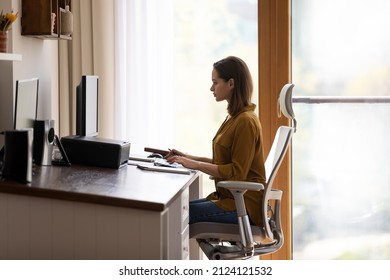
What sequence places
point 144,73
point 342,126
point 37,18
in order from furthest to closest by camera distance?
point 144,73 → point 342,126 → point 37,18

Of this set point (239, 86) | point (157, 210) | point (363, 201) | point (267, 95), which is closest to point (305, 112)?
point (267, 95)

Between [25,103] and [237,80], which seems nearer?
[25,103]

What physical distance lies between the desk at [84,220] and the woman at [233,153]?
0.49 m

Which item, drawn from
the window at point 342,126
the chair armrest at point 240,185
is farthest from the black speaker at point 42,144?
the window at point 342,126

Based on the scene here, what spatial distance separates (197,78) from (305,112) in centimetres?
72

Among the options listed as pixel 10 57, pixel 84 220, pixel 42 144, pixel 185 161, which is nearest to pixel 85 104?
pixel 42 144

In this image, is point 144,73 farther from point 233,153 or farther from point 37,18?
point 233,153

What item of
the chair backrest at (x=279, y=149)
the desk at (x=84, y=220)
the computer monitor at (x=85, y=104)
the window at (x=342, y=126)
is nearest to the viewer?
the desk at (x=84, y=220)

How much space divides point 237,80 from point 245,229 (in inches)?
29.0

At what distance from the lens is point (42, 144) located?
307 cm

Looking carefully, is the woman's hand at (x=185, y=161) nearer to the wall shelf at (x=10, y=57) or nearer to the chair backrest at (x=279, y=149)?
the chair backrest at (x=279, y=149)

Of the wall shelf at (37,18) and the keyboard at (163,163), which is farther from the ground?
the wall shelf at (37,18)

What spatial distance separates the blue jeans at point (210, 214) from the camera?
10.1 feet

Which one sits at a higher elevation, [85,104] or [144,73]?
[144,73]
